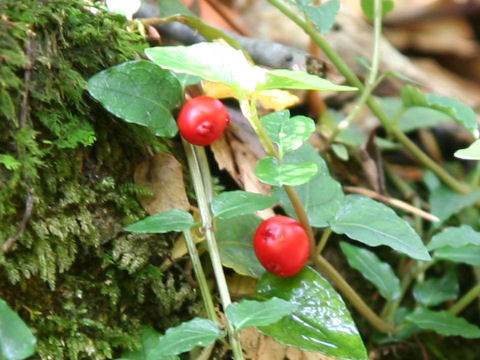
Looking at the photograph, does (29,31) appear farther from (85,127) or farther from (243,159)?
(243,159)

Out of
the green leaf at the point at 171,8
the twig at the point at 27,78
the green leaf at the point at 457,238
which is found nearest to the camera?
the twig at the point at 27,78

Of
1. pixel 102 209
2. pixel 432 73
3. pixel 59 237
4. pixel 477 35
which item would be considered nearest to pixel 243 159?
pixel 102 209

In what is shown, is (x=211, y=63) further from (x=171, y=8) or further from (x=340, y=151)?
(x=340, y=151)

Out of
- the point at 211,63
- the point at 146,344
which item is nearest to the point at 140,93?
the point at 211,63

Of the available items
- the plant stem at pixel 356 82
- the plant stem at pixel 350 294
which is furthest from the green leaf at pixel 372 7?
the plant stem at pixel 350 294

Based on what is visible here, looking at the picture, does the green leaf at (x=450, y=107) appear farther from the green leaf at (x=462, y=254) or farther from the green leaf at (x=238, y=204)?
the green leaf at (x=238, y=204)

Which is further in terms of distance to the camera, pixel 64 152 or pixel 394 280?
pixel 394 280

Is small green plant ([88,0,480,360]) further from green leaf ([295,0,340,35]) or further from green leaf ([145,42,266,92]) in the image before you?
green leaf ([295,0,340,35])
